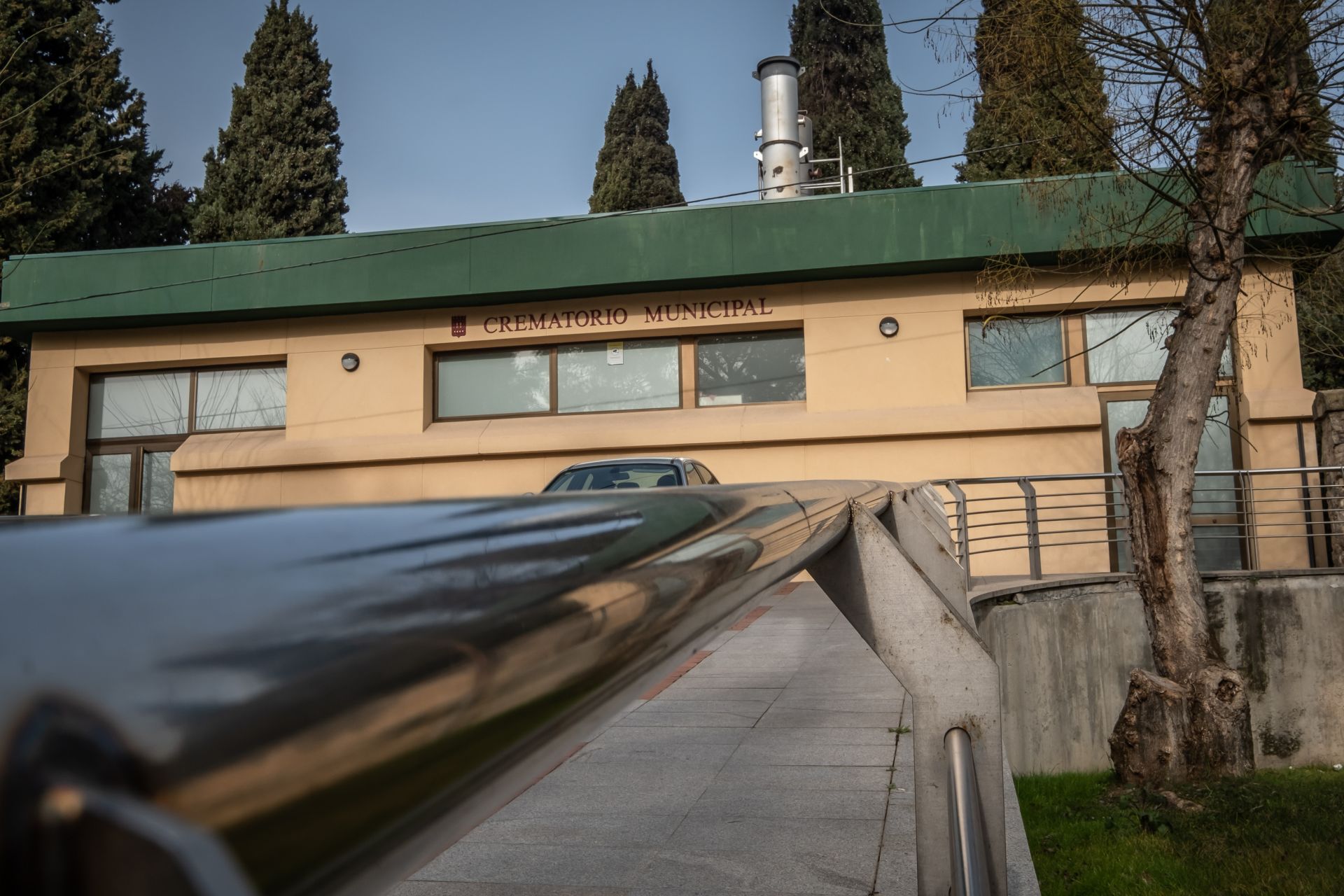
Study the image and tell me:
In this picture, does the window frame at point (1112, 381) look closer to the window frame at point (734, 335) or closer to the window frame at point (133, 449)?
the window frame at point (734, 335)

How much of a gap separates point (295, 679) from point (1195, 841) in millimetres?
8147

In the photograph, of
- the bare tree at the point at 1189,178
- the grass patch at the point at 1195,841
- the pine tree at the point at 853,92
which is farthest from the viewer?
the pine tree at the point at 853,92

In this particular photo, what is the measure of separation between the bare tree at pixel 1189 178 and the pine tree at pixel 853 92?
78.4 ft

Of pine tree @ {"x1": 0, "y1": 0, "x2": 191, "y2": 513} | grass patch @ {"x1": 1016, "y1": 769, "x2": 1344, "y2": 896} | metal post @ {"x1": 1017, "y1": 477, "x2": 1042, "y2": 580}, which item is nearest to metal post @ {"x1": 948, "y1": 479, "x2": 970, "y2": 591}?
metal post @ {"x1": 1017, "y1": 477, "x2": 1042, "y2": 580}

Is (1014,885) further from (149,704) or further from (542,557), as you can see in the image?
(149,704)

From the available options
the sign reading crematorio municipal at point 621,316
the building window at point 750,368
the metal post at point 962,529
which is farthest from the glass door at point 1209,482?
the metal post at point 962,529

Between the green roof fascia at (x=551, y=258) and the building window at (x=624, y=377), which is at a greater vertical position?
the green roof fascia at (x=551, y=258)

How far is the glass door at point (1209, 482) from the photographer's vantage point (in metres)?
15.7

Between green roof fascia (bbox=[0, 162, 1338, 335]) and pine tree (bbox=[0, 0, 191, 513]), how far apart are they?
640 centimetres

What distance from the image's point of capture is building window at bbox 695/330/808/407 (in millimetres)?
17391

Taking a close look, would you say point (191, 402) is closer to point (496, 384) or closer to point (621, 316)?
point (496, 384)

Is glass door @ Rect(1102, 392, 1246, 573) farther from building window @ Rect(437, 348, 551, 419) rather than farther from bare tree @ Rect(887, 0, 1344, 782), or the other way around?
building window @ Rect(437, 348, 551, 419)

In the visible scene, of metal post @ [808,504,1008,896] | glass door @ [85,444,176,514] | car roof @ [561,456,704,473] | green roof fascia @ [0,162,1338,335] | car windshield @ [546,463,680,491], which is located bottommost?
metal post @ [808,504,1008,896]

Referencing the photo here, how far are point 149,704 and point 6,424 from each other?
88.0ft
